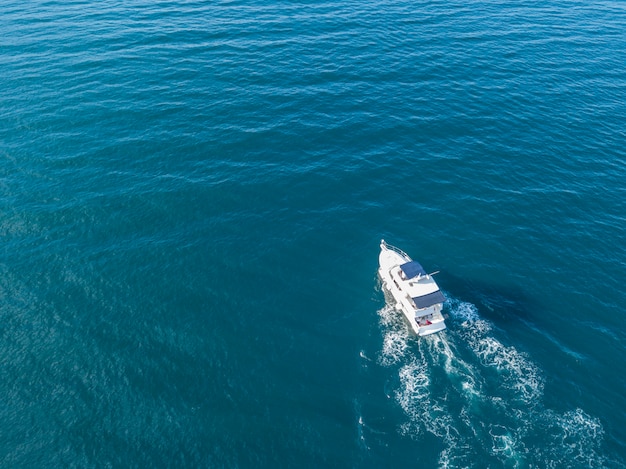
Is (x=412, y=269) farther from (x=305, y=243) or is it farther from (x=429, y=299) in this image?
(x=305, y=243)

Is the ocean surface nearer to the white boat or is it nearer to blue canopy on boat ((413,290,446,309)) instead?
the white boat

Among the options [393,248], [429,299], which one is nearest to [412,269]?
[429,299]

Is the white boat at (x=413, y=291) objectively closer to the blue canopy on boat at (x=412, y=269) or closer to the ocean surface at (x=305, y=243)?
the blue canopy on boat at (x=412, y=269)

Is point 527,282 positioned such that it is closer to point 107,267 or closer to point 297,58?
point 107,267

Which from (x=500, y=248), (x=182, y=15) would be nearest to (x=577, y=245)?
(x=500, y=248)

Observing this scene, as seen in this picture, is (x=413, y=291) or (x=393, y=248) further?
(x=393, y=248)
